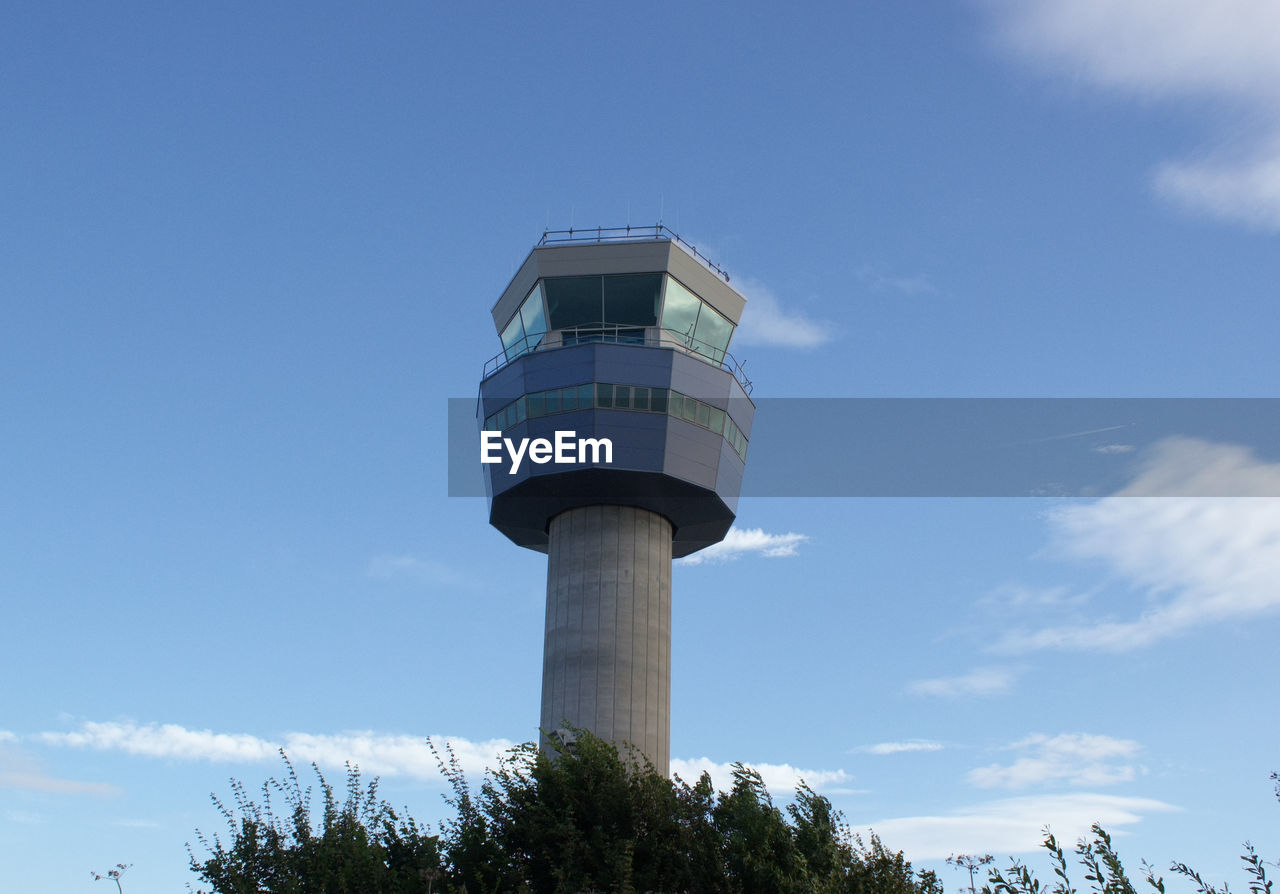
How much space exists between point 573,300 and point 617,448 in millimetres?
7965

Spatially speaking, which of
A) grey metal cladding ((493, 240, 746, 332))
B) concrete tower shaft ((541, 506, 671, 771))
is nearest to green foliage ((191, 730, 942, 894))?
concrete tower shaft ((541, 506, 671, 771))

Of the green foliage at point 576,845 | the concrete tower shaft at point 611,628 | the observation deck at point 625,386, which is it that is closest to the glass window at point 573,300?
the observation deck at point 625,386

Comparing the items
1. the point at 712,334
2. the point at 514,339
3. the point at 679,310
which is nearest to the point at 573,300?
the point at 514,339

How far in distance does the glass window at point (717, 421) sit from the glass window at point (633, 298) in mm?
4856

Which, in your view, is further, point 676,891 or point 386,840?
point 386,840

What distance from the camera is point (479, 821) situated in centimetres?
3219

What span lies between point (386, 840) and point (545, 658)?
14709 mm

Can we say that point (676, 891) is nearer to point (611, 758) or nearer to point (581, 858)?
point (581, 858)

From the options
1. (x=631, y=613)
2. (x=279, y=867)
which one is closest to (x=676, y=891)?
(x=279, y=867)

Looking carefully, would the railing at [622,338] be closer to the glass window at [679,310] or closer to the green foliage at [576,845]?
the glass window at [679,310]

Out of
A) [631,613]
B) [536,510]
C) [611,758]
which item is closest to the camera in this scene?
[611,758]

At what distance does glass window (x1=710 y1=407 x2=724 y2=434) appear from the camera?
159 ft

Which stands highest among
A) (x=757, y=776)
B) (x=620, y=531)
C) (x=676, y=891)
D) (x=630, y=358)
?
(x=630, y=358)

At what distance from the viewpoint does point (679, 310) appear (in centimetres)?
5019
